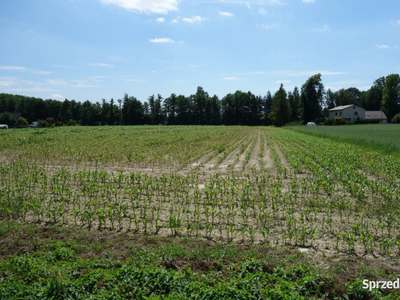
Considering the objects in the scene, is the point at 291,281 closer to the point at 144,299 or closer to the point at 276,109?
the point at 144,299

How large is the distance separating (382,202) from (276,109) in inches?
3152

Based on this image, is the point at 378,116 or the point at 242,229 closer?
the point at 242,229

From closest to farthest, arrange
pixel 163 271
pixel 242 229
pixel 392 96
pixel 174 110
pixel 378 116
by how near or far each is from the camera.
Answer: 1. pixel 163 271
2. pixel 242 229
3. pixel 378 116
4. pixel 392 96
5. pixel 174 110

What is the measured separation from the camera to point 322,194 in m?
10.4

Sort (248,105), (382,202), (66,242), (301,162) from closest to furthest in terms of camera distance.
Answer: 1. (66,242)
2. (382,202)
3. (301,162)
4. (248,105)

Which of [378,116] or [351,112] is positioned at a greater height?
[351,112]

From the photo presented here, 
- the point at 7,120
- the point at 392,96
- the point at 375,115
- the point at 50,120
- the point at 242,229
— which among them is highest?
the point at 392,96

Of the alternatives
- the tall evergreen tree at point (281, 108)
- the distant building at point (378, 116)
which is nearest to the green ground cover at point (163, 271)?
the tall evergreen tree at point (281, 108)

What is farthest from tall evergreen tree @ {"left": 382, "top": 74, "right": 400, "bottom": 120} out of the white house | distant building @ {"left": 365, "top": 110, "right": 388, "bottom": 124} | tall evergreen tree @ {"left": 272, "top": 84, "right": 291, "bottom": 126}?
tall evergreen tree @ {"left": 272, "top": 84, "right": 291, "bottom": 126}

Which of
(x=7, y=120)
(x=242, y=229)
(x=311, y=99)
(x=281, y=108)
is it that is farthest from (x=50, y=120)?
(x=242, y=229)

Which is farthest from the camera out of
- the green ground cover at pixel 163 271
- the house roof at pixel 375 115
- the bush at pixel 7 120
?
the house roof at pixel 375 115

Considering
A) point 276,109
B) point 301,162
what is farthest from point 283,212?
point 276,109

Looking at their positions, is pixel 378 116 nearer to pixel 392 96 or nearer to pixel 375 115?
pixel 375 115

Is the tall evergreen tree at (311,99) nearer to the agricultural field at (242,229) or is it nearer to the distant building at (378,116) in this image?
the distant building at (378,116)
